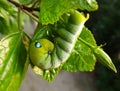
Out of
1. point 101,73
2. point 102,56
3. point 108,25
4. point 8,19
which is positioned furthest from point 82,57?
point 108,25

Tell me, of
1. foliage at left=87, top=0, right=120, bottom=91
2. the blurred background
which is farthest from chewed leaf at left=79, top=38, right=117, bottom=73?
foliage at left=87, top=0, right=120, bottom=91

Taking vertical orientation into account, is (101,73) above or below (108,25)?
below

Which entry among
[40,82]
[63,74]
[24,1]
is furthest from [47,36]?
[63,74]

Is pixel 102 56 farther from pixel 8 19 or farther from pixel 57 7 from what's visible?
pixel 8 19

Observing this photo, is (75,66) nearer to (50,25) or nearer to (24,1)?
(50,25)

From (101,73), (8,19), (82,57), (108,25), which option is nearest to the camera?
(82,57)

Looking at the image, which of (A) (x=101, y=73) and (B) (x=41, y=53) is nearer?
(B) (x=41, y=53)

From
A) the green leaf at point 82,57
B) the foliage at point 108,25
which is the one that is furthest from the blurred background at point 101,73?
the green leaf at point 82,57

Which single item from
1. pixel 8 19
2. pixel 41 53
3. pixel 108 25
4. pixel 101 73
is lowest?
pixel 101 73
